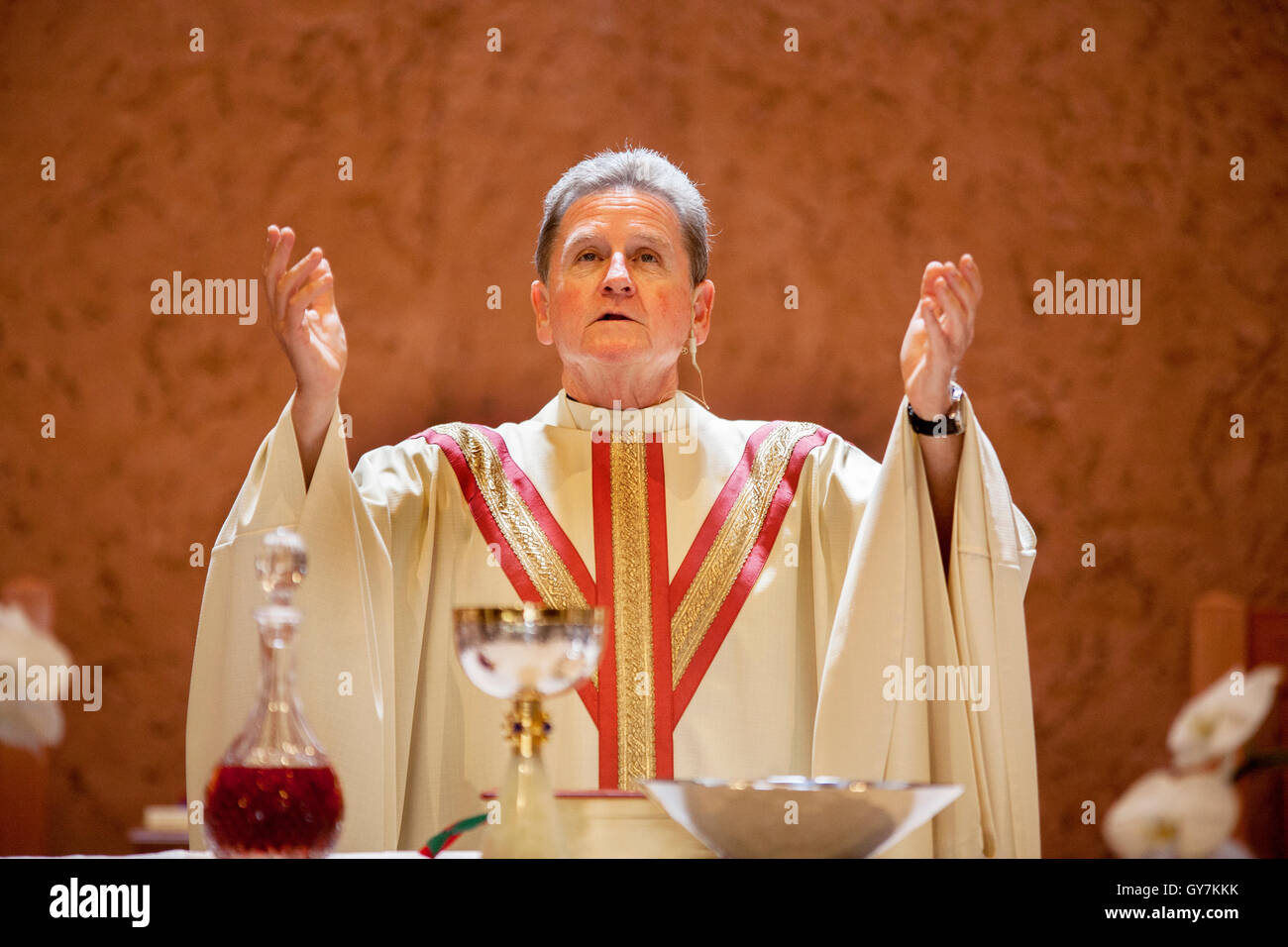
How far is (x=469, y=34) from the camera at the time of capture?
4.30 metres

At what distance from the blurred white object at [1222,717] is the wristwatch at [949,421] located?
1825mm

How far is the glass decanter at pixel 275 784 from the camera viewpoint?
4.22 ft

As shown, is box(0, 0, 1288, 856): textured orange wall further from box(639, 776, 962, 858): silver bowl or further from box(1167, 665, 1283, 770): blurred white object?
box(639, 776, 962, 858): silver bowl

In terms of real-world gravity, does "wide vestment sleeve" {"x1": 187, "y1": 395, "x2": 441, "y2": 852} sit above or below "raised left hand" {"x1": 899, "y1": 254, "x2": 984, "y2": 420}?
below

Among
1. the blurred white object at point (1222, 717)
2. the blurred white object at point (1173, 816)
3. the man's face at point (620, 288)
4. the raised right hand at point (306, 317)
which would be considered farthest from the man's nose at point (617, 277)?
the blurred white object at point (1222, 717)

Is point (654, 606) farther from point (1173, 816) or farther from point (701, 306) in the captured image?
point (1173, 816)

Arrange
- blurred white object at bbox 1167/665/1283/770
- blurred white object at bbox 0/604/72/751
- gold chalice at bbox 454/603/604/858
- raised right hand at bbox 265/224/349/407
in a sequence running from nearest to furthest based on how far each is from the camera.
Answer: gold chalice at bbox 454/603/604/858 → raised right hand at bbox 265/224/349/407 → blurred white object at bbox 1167/665/1283/770 → blurred white object at bbox 0/604/72/751

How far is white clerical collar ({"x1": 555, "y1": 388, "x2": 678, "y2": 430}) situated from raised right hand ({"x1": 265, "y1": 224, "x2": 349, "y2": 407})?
2.06ft

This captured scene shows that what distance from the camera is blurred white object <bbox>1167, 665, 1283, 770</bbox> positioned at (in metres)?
3.70

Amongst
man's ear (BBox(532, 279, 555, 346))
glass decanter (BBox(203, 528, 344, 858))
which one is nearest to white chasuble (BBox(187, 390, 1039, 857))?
man's ear (BBox(532, 279, 555, 346))

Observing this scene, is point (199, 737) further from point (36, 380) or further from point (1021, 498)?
point (1021, 498)

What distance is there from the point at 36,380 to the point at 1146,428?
3.02 metres

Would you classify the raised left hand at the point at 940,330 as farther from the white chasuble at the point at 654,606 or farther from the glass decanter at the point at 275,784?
the glass decanter at the point at 275,784
